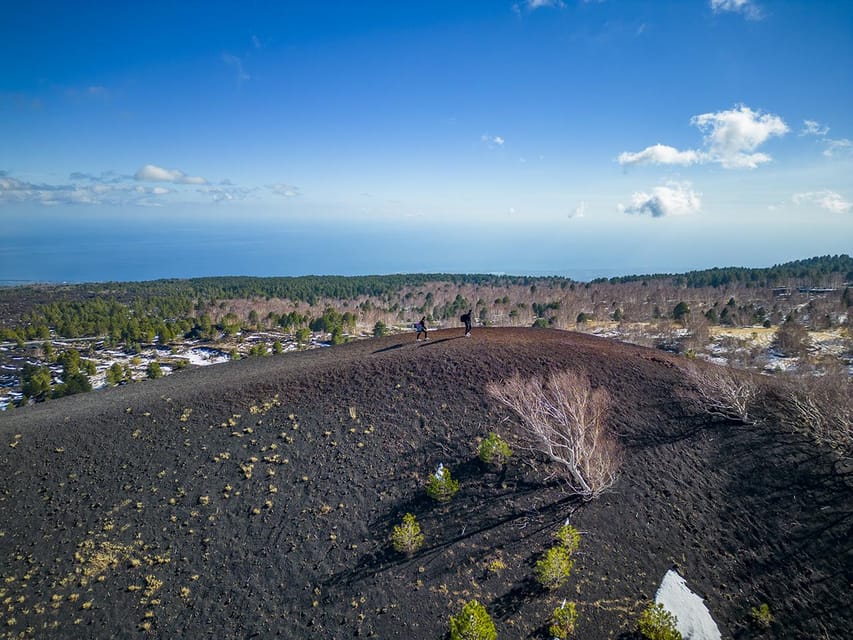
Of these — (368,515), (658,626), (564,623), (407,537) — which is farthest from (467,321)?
(658,626)

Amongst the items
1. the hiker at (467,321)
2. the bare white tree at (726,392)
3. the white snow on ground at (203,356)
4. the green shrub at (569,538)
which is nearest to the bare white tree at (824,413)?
the bare white tree at (726,392)

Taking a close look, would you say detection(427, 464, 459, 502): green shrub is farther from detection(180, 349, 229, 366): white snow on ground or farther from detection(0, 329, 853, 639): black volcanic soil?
detection(180, 349, 229, 366): white snow on ground

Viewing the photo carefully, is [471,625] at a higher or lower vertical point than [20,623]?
higher

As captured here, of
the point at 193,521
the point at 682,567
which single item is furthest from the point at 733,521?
the point at 193,521

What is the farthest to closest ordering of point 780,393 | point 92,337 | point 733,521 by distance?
1. point 92,337
2. point 780,393
3. point 733,521

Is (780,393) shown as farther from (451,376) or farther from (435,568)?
(435,568)

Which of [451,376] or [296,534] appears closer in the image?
[296,534]

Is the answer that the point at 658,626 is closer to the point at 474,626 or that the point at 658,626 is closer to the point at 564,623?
the point at 564,623

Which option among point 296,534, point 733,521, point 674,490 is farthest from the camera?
point 674,490
